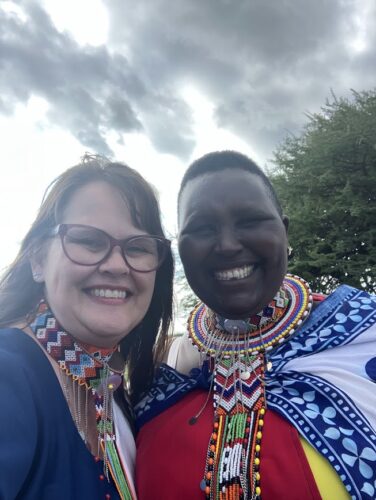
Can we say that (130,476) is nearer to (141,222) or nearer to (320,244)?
(141,222)

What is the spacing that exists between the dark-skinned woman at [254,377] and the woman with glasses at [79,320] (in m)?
0.20

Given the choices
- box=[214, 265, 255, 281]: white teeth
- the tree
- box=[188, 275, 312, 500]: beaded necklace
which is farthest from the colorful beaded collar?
the tree

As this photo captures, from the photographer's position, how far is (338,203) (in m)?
9.66

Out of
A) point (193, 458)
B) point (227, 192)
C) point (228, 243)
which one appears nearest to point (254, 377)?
point (193, 458)

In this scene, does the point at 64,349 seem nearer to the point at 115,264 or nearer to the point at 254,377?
the point at 115,264

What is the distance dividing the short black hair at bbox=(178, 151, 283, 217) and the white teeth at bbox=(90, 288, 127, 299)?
0.69 m

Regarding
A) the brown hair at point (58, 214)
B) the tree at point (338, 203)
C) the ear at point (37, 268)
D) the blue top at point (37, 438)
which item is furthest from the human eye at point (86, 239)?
the tree at point (338, 203)

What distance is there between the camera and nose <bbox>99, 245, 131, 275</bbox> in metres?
1.55

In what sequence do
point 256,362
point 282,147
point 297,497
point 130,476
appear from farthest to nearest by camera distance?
point 282,147
point 256,362
point 130,476
point 297,497

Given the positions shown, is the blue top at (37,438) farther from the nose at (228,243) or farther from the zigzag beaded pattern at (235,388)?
the nose at (228,243)

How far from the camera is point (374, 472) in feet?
4.39

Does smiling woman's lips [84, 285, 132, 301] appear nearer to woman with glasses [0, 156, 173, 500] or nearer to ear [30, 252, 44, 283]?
woman with glasses [0, 156, 173, 500]

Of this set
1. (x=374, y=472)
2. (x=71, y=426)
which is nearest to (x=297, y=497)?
(x=374, y=472)

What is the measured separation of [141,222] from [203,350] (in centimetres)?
69
